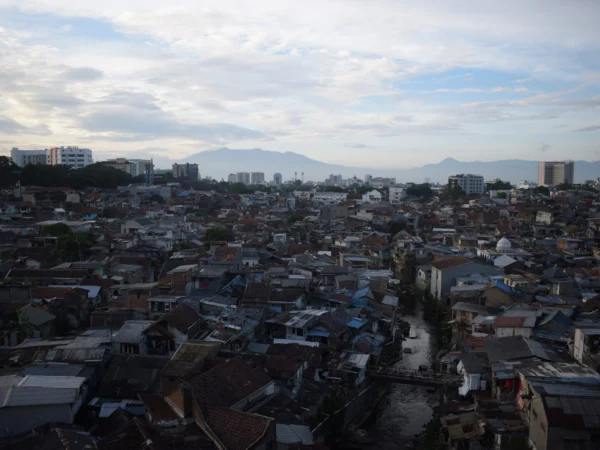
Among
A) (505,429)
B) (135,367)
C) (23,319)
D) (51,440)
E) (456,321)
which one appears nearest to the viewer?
(51,440)

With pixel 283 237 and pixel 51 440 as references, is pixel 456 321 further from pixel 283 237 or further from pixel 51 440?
pixel 283 237

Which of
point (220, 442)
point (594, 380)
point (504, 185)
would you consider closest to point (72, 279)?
point (220, 442)

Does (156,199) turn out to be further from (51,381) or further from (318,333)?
(51,381)

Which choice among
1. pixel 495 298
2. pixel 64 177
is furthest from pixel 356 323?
pixel 64 177

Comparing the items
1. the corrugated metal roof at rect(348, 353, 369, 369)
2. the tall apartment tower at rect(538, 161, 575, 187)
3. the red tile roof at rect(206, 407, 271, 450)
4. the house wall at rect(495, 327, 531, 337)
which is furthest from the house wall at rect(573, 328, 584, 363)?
the tall apartment tower at rect(538, 161, 575, 187)

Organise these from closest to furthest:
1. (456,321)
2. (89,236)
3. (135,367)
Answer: (135,367)
(456,321)
(89,236)
